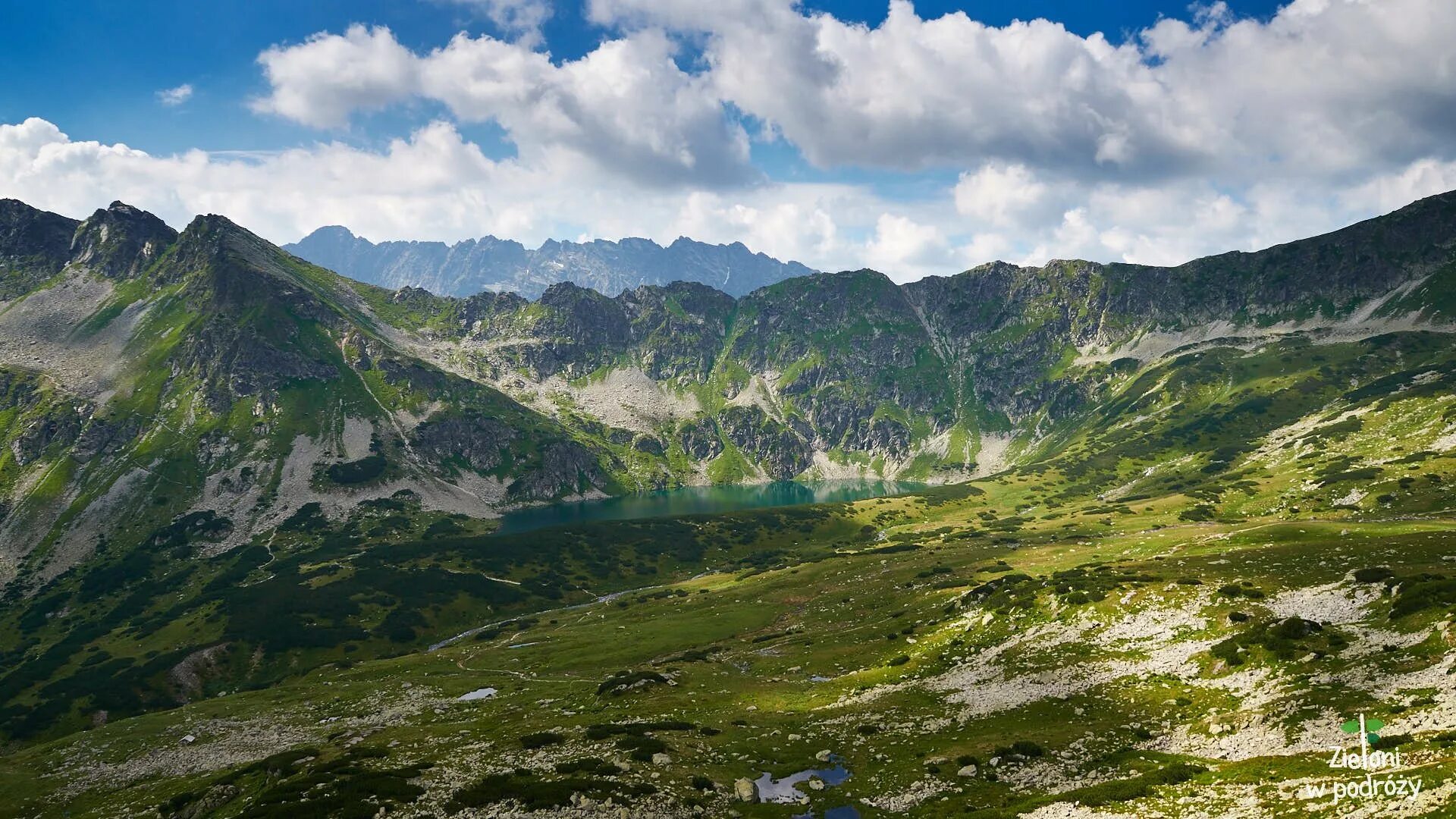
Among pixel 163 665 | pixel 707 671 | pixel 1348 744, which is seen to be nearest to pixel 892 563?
pixel 707 671

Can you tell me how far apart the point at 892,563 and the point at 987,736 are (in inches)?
4347

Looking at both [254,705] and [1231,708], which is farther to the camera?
[254,705]

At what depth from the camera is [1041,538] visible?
7121 inches

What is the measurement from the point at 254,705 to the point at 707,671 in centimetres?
7034

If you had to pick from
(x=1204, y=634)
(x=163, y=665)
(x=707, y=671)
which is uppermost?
(x=1204, y=634)

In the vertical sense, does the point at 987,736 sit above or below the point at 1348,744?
below

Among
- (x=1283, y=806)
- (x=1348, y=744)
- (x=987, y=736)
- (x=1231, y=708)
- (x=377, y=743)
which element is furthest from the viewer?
(x=377, y=743)

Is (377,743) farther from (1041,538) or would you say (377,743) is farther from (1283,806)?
(1041,538)

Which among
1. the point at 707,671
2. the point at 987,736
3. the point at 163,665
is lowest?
the point at 163,665

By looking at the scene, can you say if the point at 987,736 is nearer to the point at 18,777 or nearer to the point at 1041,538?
the point at 18,777

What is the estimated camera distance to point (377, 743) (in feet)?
224

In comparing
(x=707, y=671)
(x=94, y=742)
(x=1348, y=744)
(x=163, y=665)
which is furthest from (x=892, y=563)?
(x=163, y=665)

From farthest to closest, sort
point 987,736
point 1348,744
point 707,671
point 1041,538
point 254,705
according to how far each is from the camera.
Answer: point 1041,538 < point 254,705 < point 707,671 < point 987,736 < point 1348,744

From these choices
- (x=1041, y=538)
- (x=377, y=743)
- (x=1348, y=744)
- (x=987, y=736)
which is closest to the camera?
(x=1348, y=744)
